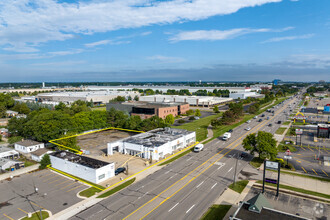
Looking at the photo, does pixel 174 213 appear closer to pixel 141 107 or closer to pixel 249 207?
pixel 249 207

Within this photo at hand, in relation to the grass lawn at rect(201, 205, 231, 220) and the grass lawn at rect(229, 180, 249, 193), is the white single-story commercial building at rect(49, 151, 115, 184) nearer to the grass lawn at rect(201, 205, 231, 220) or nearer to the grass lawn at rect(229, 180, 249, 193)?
Result: the grass lawn at rect(201, 205, 231, 220)

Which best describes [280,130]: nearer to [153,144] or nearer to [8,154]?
[153,144]

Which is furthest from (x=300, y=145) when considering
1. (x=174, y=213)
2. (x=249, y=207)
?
(x=174, y=213)

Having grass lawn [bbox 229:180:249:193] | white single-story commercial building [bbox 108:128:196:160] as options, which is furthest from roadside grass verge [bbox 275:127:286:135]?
grass lawn [bbox 229:180:249:193]

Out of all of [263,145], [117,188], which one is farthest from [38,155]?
[263,145]

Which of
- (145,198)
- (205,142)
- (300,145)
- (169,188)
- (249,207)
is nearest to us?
(249,207)

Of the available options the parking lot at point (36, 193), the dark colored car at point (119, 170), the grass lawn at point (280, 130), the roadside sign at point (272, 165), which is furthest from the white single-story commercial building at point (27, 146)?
the grass lawn at point (280, 130)
